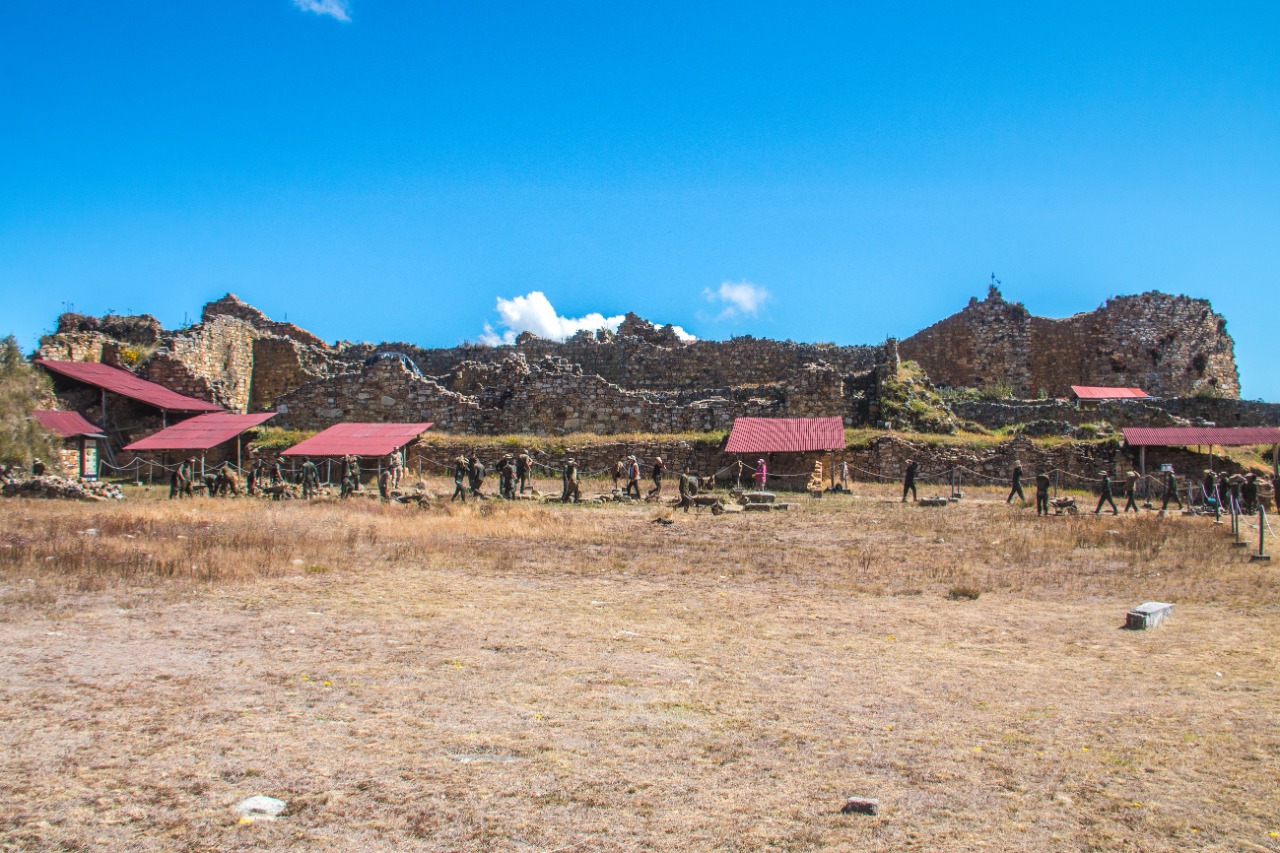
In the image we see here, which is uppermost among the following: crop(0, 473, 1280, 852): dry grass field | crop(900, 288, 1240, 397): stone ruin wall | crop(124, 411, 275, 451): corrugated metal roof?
crop(900, 288, 1240, 397): stone ruin wall

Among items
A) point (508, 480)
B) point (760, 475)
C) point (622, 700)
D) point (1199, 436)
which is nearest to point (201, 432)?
point (508, 480)

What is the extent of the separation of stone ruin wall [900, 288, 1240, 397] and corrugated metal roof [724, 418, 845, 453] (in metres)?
14.5

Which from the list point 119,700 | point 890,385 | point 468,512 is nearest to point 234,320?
point 468,512

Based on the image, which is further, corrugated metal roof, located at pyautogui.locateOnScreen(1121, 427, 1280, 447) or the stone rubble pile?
corrugated metal roof, located at pyautogui.locateOnScreen(1121, 427, 1280, 447)

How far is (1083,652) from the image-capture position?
7.82 meters

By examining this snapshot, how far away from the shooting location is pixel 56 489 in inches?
739

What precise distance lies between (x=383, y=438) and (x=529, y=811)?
20.4m

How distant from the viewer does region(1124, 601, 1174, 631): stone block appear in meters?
8.68

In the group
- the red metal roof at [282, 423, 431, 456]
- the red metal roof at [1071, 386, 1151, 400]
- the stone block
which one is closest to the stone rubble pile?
the red metal roof at [282, 423, 431, 456]

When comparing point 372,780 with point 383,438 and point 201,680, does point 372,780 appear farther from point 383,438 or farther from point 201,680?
point 383,438

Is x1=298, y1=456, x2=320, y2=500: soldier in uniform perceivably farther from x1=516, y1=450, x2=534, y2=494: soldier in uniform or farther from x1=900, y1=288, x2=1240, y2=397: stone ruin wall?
x1=900, y1=288, x2=1240, y2=397: stone ruin wall

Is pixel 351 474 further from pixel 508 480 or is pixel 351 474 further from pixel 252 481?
pixel 508 480

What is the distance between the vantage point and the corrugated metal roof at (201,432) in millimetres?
23859

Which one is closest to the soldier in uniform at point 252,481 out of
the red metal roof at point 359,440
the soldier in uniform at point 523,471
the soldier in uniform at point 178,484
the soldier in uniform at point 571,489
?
the red metal roof at point 359,440
